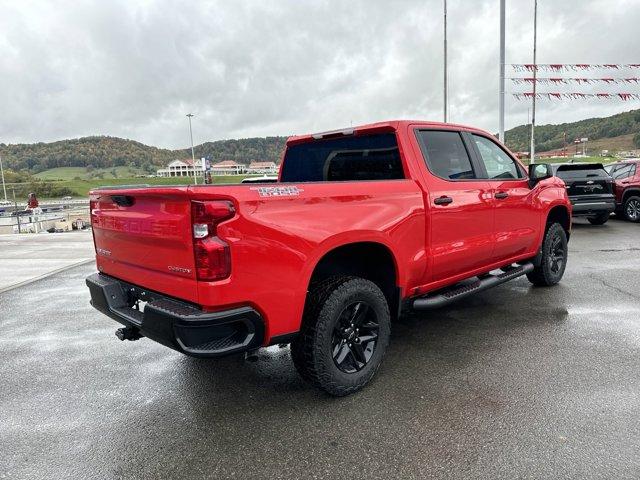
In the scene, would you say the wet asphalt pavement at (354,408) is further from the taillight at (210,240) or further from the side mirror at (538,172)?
the side mirror at (538,172)

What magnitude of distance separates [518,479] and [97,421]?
2.50 meters

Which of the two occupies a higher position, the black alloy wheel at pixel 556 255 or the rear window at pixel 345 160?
the rear window at pixel 345 160

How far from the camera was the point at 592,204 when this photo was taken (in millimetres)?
10844

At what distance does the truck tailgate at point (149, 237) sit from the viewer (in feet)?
8.24

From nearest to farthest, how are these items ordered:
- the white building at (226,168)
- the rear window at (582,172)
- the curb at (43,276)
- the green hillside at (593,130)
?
the curb at (43,276), the rear window at (582,172), the green hillside at (593,130), the white building at (226,168)

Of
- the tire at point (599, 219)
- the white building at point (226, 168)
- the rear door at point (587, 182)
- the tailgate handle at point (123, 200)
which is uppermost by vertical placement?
the white building at point (226, 168)

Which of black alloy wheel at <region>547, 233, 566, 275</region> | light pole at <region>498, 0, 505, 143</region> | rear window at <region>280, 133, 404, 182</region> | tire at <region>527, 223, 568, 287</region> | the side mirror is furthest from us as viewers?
light pole at <region>498, 0, 505, 143</region>

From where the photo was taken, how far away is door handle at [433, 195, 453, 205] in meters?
3.68

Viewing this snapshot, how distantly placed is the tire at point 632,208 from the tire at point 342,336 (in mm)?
11735

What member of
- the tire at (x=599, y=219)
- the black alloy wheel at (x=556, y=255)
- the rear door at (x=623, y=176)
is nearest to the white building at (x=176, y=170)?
the rear door at (x=623, y=176)

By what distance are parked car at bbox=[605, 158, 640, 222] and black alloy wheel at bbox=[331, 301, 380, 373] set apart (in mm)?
11839

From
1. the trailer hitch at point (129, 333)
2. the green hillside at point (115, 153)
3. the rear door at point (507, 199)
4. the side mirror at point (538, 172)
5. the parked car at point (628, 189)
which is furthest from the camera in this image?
the green hillside at point (115, 153)

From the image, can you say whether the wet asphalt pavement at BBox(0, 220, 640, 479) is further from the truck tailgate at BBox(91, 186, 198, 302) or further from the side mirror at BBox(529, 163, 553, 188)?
the side mirror at BBox(529, 163, 553, 188)

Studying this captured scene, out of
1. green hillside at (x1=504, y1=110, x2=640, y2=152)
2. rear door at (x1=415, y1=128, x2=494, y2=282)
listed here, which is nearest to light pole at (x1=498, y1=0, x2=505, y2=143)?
rear door at (x1=415, y1=128, x2=494, y2=282)
